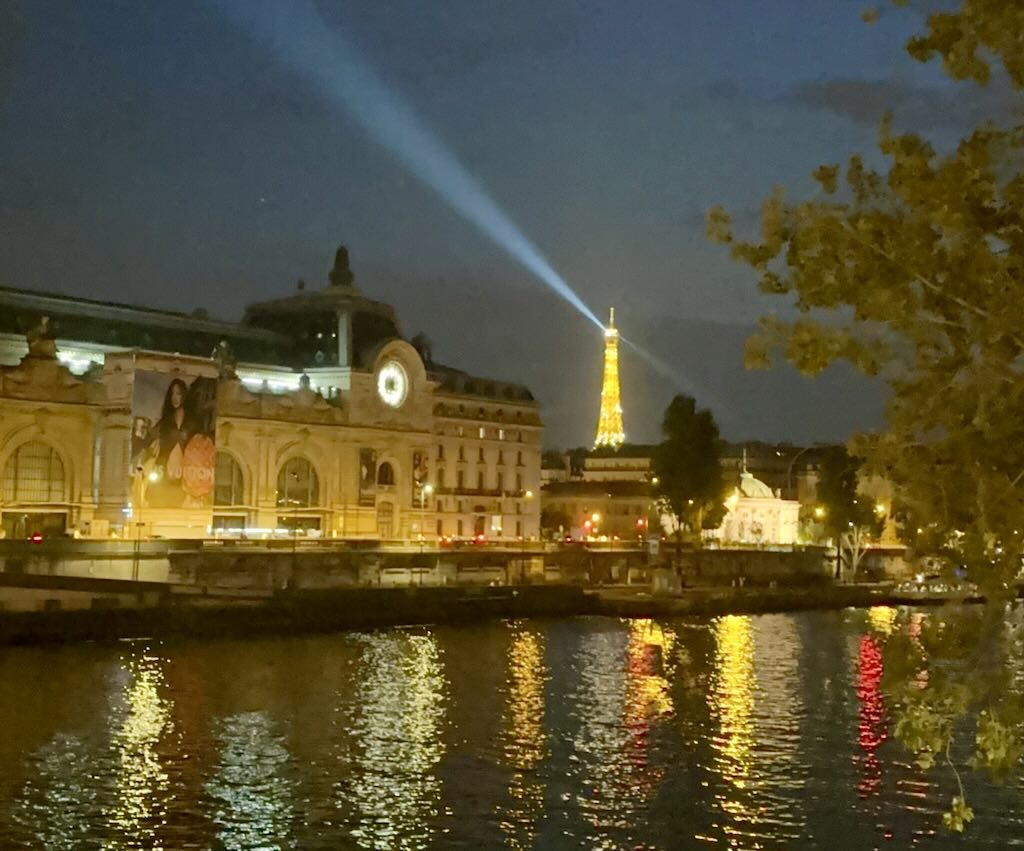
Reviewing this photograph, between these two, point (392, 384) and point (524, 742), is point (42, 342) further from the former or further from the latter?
point (524, 742)

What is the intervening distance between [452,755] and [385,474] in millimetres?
63677

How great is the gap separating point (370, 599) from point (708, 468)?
110 ft

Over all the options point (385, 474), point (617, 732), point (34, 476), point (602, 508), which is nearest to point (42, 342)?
point (34, 476)

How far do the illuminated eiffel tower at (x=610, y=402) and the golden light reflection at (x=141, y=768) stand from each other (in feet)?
426

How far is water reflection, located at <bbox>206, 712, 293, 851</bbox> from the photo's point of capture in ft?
76.3

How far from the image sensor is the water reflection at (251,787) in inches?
916

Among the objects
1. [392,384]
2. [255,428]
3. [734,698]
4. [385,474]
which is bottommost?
[734,698]

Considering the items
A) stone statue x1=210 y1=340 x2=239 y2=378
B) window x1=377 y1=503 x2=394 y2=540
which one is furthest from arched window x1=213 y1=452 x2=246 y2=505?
window x1=377 y1=503 x2=394 y2=540

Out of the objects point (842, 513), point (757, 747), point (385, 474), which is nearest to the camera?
point (757, 747)

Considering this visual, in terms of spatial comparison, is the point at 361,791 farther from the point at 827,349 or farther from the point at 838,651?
the point at 838,651

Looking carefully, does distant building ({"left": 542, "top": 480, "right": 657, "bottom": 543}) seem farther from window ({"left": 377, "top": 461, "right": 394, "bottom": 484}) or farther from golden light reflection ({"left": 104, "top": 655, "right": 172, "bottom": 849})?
golden light reflection ({"left": 104, "top": 655, "right": 172, "bottom": 849})

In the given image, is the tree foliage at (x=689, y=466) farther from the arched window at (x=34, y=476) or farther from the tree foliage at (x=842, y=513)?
the arched window at (x=34, y=476)

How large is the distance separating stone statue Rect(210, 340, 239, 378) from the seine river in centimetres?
3631

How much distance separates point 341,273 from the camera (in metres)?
100
